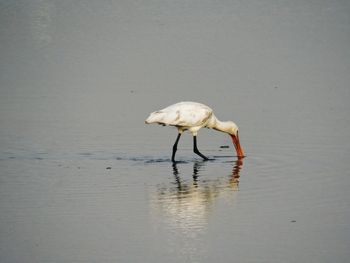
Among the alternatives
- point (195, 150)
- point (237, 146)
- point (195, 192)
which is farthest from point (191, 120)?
point (195, 192)

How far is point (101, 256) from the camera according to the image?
370 inches

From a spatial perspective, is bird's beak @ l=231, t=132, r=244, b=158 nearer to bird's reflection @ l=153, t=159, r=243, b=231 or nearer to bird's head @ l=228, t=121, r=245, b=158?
bird's head @ l=228, t=121, r=245, b=158

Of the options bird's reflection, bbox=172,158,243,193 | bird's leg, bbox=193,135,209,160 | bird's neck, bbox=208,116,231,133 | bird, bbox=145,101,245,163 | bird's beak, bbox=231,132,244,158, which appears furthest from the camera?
bird's neck, bbox=208,116,231,133

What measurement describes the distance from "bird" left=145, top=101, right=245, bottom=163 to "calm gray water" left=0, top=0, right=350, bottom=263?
32 centimetres

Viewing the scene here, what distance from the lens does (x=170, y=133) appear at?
1709 centimetres

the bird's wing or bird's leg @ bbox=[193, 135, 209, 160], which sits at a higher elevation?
the bird's wing

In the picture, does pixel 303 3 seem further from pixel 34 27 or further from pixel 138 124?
pixel 138 124

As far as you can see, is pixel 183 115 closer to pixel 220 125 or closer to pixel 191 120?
pixel 191 120

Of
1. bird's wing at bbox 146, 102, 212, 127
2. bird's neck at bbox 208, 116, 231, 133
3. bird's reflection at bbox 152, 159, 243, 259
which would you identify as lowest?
bird's reflection at bbox 152, 159, 243, 259

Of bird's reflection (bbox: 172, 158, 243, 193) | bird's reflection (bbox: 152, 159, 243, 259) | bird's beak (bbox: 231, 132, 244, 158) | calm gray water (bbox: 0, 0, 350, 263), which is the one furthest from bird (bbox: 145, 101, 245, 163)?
bird's reflection (bbox: 152, 159, 243, 259)

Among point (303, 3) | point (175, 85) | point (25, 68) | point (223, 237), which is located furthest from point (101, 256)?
point (303, 3)

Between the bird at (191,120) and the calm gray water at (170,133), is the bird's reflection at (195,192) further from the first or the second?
the bird at (191,120)

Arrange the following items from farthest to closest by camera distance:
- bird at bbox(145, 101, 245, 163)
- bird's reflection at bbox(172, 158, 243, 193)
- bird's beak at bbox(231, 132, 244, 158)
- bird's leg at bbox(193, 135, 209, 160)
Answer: bird at bbox(145, 101, 245, 163) → bird's beak at bbox(231, 132, 244, 158) → bird's leg at bbox(193, 135, 209, 160) → bird's reflection at bbox(172, 158, 243, 193)

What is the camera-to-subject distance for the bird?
15.4m
